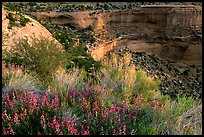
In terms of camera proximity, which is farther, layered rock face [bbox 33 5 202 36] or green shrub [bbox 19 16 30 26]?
layered rock face [bbox 33 5 202 36]

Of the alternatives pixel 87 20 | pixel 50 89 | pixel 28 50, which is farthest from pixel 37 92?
pixel 87 20

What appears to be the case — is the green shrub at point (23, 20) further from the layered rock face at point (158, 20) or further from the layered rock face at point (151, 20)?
the layered rock face at point (158, 20)

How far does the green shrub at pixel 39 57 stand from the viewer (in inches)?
409

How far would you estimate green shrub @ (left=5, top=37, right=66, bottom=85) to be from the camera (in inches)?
409

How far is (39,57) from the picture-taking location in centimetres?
1084

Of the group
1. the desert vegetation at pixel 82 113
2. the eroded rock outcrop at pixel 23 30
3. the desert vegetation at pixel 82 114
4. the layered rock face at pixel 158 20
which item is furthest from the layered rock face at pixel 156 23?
the desert vegetation at pixel 82 114

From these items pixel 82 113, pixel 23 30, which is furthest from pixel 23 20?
pixel 82 113

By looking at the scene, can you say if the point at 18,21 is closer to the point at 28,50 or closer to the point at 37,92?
the point at 28,50

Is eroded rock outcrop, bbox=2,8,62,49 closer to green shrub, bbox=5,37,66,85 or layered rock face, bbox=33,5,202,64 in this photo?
green shrub, bbox=5,37,66,85

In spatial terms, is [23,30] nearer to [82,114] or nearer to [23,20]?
[23,20]

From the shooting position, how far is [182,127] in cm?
499

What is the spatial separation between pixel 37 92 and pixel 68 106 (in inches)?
40.3

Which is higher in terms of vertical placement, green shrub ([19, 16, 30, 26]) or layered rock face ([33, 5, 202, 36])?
green shrub ([19, 16, 30, 26])

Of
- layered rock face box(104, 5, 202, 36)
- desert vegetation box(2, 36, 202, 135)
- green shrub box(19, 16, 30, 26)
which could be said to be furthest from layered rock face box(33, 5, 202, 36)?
desert vegetation box(2, 36, 202, 135)
